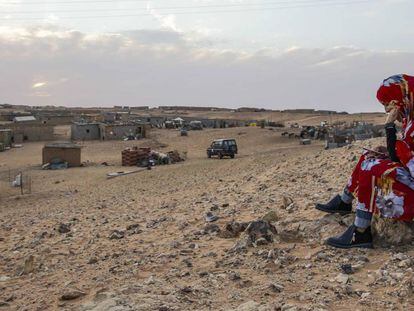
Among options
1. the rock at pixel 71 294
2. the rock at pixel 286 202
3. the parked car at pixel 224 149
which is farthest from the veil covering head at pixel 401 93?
the parked car at pixel 224 149

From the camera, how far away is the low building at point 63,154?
31.8 meters

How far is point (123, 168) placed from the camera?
2980 cm

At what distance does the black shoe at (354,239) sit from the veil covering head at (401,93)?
1.11 metres

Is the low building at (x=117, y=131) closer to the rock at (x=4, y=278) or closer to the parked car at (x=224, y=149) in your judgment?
the parked car at (x=224, y=149)

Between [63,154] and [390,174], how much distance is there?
96.5 ft

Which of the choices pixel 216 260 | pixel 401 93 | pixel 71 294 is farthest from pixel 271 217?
pixel 71 294

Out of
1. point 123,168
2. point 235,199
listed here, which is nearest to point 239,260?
point 235,199

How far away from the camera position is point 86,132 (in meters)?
52.3

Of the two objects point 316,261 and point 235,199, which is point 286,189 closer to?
point 235,199

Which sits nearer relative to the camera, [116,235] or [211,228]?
[211,228]

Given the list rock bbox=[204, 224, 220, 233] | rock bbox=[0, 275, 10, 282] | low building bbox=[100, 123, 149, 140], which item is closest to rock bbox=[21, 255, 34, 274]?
rock bbox=[0, 275, 10, 282]

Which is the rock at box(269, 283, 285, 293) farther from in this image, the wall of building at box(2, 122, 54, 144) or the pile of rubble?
the wall of building at box(2, 122, 54, 144)

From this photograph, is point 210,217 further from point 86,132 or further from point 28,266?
point 86,132

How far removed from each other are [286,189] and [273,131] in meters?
43.2
